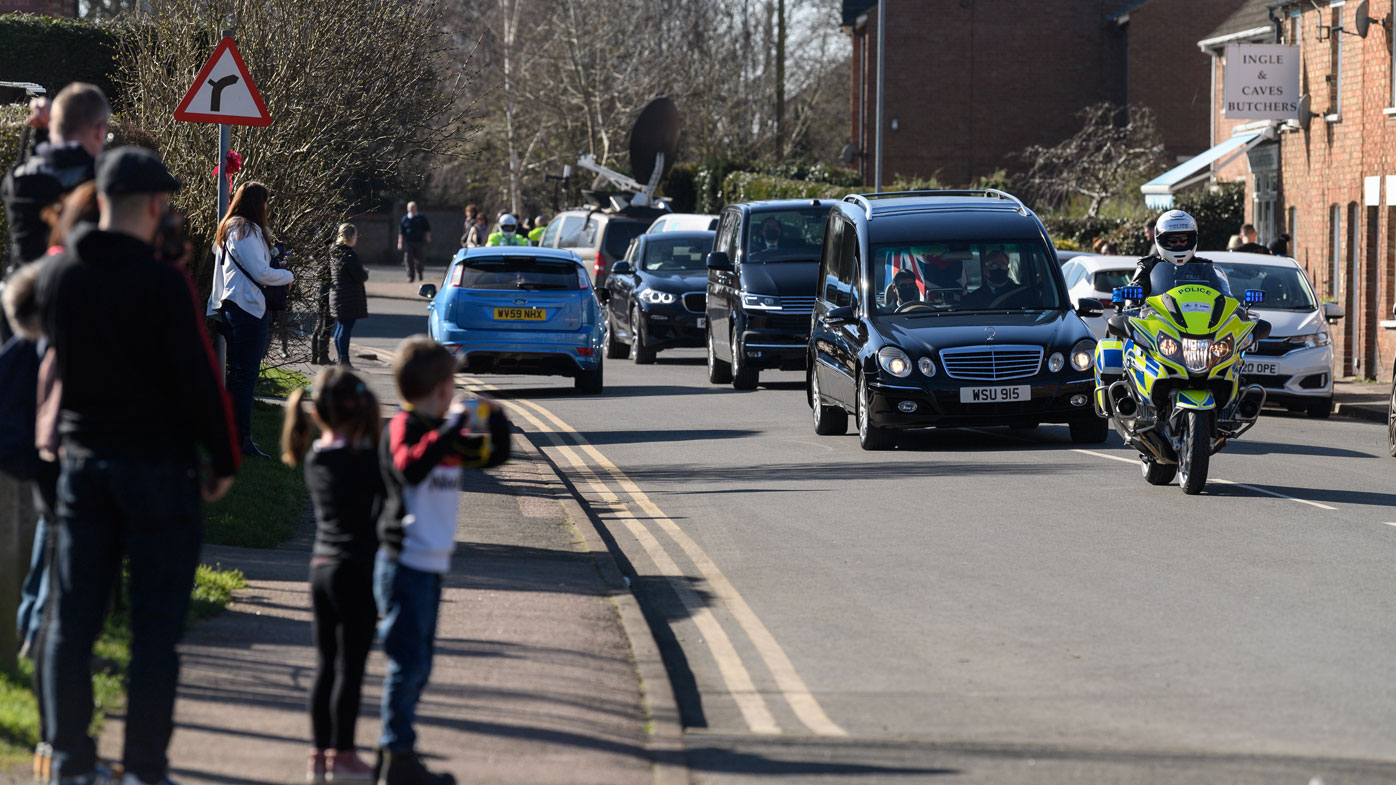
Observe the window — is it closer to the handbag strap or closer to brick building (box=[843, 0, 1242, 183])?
the handbag strap

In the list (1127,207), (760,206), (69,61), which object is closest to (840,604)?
(760,206)

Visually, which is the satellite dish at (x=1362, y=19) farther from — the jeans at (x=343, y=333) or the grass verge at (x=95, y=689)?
the grass verge at (x=95, y=689)

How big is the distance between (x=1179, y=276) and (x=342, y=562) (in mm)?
9363

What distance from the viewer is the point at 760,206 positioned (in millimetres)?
23641

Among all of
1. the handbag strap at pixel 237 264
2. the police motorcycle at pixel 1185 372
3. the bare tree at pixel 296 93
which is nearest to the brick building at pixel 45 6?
the bare tree at pixel 296 93

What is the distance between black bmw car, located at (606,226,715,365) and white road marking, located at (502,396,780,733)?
12.6m

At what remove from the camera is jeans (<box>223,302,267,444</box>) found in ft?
41.0

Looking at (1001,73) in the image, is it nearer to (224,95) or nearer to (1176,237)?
(1176,237)

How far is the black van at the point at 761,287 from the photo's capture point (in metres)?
22.2

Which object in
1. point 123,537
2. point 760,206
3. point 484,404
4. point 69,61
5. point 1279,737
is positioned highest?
point 69,61

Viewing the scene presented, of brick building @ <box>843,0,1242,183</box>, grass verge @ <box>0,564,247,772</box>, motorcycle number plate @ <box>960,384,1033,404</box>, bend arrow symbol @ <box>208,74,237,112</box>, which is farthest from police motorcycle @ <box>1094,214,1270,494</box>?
brick building @ <box>843,0,1242,183</box>

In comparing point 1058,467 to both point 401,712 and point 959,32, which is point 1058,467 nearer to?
point 401,712

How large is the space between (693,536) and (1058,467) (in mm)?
4271

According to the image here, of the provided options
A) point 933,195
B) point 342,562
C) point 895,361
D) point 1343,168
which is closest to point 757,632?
point 342,562
